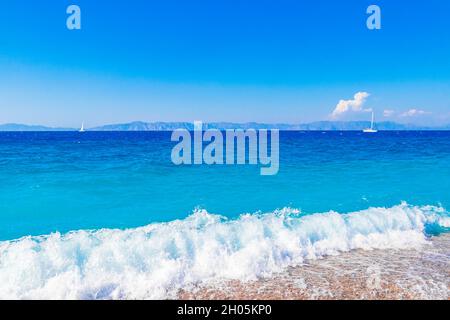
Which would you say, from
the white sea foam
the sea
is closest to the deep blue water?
the sea

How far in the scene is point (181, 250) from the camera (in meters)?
A: 8.51

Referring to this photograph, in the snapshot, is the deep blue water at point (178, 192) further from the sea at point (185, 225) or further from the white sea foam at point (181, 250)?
the white sea foam at point (181, 250)

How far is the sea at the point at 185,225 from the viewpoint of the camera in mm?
7121

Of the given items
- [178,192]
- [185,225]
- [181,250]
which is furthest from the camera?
[178,192]

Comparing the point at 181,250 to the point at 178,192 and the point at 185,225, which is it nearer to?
the point at 185,225

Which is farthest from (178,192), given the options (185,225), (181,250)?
(181,250)

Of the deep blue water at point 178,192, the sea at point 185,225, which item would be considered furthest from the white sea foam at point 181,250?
the deep blue water at point 178,192

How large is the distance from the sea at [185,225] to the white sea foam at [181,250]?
0.10ft

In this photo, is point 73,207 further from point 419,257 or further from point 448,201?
point 448,201

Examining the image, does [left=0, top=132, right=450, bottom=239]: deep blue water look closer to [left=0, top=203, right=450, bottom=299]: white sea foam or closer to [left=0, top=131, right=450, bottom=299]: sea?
[left=0, top=131, right=450, bottom=299]: sea

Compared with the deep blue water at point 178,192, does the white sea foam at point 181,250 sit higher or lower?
lower

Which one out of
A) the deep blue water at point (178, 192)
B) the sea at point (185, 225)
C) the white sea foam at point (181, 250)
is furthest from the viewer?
the deep blue water at point (178, 192)

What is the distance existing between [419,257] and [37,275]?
10210mm

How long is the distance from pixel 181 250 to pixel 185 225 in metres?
2.44
